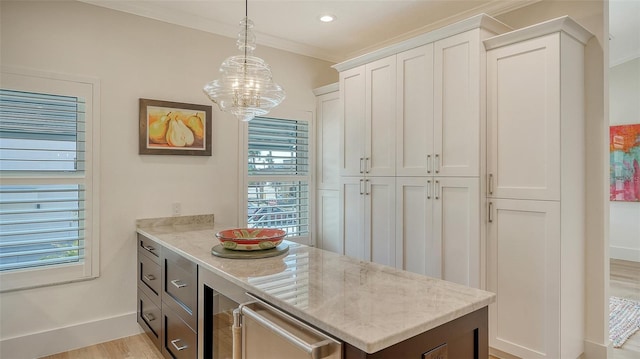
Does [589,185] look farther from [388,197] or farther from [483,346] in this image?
[483,346]

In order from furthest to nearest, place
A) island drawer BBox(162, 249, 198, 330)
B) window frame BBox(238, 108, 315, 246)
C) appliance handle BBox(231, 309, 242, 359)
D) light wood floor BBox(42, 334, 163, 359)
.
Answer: window frame BBox(238, 108, 315, 246), light wood floor BBox(42, 334, 163, 359), island drawer BBox(162, 249, 198, 330), appliance handle BBox(231, 309, 242, 359)

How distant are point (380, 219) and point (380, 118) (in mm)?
882

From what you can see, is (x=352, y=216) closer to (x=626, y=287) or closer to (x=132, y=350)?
(x=132, y=350)

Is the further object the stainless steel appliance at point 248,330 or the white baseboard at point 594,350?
the white baseboard at point 594,350

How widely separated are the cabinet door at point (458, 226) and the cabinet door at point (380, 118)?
0.53m

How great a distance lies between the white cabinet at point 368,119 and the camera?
3.12m

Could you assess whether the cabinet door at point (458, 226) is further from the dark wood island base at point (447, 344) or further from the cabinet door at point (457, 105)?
the dark wood island base at point (447, 344)

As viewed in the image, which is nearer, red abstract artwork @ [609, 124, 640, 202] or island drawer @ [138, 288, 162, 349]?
island drawer @ [138, 288, 162, 349]

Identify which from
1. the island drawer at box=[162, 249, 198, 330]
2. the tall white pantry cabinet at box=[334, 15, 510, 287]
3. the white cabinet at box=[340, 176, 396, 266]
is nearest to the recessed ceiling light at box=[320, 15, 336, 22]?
the tall white pantry cabinet at box=[334, 15, 510, 287]

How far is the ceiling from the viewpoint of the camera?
9.73 feet

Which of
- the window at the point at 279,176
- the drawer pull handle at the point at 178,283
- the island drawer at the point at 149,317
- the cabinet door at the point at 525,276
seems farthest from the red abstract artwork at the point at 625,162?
the island drawer at the point at 149,317

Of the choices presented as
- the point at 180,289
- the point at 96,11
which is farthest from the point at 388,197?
the point at 96,11

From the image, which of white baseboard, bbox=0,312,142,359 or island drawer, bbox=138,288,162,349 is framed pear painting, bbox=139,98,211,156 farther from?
white baseboard, bbox=0,312,142,359

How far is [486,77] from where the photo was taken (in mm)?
2561
